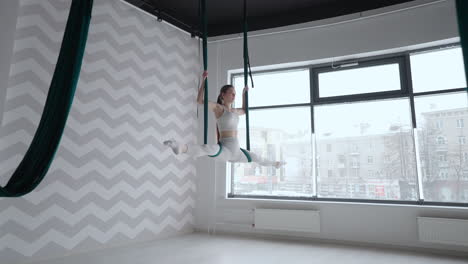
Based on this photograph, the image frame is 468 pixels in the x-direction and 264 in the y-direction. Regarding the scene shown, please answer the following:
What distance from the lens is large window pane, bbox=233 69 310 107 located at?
4.68 meters

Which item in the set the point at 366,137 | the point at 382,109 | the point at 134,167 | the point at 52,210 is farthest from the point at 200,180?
the point at 382,109

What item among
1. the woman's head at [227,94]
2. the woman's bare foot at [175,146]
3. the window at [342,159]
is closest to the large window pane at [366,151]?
the window at [342,159]

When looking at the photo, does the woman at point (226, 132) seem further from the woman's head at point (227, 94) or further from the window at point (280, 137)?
the window at point (280, 137)

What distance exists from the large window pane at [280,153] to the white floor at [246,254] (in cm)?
84

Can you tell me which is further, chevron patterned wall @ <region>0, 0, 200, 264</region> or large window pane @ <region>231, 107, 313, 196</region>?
large window pane @ <region>231, 107, 313, 196</region>

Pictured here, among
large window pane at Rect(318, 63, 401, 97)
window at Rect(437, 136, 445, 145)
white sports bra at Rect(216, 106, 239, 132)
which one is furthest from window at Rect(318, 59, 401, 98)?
white sports bra at Rect(216, 106, 239, 132)

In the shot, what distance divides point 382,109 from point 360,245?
5.82 ft

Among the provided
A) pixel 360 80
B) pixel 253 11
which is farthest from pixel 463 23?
pixel 253 11

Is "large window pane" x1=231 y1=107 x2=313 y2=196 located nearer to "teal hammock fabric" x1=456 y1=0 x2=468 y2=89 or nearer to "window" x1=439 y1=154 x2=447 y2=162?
"window" x1=439 y1=154 x2=447 y2=162

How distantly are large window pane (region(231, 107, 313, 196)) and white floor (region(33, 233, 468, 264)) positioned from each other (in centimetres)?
84

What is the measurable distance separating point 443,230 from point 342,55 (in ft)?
8.05

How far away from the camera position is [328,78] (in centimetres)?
454

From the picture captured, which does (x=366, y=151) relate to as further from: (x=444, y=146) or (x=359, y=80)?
(x=359, y=80)

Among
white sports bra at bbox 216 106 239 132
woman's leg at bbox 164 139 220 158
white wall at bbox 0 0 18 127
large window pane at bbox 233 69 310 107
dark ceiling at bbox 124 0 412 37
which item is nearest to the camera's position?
woman's leg at bbox 164 139 220 158
